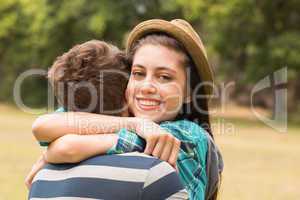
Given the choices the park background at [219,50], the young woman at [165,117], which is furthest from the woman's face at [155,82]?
the park background at [219,50]

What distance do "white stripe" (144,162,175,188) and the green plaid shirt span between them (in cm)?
11

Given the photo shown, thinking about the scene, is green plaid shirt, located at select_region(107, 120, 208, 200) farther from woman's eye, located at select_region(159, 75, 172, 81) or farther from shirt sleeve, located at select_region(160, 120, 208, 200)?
woman's eye, located at select_region(159, 75, 172, 81)

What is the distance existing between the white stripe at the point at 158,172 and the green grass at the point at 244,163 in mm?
4477

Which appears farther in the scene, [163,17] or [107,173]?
[163,17]

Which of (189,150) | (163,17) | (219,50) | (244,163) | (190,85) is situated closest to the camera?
(189,150)

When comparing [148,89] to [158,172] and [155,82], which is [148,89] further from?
[158,172]

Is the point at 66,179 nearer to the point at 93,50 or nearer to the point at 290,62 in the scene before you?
the point at 93,50

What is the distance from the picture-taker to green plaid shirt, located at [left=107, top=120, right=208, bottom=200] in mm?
1763

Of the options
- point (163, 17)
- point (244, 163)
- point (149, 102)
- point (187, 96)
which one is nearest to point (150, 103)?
point (149, 102)

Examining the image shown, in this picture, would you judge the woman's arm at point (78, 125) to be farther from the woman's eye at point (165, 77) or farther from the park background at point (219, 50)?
the park background at point (219, 50)

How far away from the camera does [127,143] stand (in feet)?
5.64

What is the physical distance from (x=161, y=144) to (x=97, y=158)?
0.17 metres

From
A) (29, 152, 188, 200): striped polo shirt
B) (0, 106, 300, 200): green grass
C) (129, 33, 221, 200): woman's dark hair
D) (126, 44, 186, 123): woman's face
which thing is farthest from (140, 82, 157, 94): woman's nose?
(0, 106, 300, 200): green grass

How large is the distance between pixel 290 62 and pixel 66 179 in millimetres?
22957
